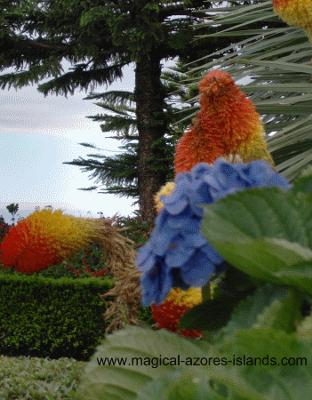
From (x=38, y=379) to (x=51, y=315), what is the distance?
2.79 metres

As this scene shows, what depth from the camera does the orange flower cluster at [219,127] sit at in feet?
5.16

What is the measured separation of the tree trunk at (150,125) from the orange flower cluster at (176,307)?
11.2m

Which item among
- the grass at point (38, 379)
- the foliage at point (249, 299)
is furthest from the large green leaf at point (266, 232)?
the grass at point (38, 379)

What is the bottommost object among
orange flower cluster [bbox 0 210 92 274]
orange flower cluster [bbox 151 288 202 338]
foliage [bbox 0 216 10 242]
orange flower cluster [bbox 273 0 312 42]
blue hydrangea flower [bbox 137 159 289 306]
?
foliage [bbox 0 216 10 242]

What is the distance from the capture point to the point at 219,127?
1.59 metres

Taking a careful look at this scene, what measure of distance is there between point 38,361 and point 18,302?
2314 millimetres

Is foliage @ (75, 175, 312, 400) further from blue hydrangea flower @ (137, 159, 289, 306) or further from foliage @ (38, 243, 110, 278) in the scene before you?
foliage @ (38, 243, 110, 278)

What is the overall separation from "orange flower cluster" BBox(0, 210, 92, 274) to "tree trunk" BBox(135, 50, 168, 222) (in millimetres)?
11101

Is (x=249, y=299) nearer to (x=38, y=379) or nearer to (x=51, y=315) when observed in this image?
(x=38, y=379)

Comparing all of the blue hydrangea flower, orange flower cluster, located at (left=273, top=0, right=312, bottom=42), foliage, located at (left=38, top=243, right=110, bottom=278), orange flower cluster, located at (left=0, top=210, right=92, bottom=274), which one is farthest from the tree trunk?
the blue hydrangea flower

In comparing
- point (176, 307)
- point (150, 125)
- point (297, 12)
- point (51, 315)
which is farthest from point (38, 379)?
point (150, 125)

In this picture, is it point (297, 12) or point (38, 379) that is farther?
point (38, 379)

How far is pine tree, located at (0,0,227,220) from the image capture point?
1198 centimetres

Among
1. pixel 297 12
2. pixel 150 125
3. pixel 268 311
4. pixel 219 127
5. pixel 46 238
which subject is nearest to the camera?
pixel 268 311
